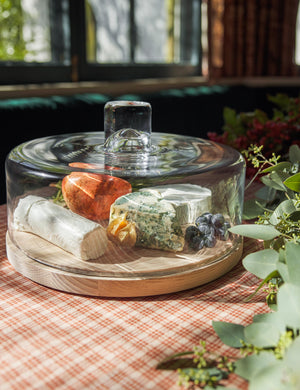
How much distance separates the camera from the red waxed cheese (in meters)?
0.69

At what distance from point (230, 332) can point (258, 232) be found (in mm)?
166

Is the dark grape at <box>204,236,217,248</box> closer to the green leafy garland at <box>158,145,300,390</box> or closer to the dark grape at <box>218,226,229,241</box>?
the dark grape at <box>218,226,229,241</box>

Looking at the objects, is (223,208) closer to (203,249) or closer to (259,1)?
(203,249)

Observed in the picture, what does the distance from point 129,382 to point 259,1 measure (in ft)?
13.0

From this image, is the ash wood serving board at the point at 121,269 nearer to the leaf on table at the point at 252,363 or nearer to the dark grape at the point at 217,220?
the dark grape at the point at 217,220

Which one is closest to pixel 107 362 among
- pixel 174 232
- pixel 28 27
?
pixel 174 232

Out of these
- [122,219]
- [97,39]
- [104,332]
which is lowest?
[104,332]

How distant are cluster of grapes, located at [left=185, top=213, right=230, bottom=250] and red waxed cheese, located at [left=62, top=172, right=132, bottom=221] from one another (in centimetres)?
13

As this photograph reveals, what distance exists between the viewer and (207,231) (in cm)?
74

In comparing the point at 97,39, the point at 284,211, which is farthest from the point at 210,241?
the point at 97,39

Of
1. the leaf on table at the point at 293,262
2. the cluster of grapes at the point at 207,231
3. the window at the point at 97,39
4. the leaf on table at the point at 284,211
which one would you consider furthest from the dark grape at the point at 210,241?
the window at the point at 97,39

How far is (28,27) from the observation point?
2.59 metres

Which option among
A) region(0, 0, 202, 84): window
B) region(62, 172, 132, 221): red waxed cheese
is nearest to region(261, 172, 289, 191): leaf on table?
region(62, 172, 132, 221): red waxed cheese

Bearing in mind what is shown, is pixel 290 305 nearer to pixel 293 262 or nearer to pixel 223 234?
pixel 293 262
